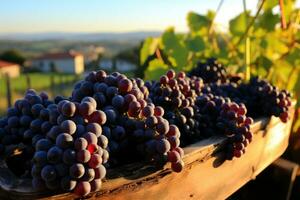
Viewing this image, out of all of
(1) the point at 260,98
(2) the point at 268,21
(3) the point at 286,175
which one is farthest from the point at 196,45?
(3) the point at 286,175

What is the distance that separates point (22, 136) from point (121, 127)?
0.67 ft

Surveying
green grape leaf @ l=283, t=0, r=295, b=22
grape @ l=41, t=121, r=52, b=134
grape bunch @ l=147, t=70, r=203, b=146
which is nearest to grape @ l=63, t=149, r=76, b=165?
grape @ l=41, t=121, r=52, b=134

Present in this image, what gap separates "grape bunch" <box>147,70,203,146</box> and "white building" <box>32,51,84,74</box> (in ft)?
176

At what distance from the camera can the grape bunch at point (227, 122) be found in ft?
3.35

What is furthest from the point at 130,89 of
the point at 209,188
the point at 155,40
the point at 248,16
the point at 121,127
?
the point at 248,16

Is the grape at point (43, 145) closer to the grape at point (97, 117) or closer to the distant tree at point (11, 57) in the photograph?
the grape at point (97, 117)

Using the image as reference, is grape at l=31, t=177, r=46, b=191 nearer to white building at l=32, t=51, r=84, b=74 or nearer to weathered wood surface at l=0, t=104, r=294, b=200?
weathered wood surface at l=0, t=104, r=294, b=200

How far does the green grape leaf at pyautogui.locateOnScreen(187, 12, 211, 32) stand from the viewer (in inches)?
87.5

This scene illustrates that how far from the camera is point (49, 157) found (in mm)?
624

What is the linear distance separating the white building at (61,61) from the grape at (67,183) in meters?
54.0

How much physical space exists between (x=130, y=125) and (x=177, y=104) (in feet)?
0.66

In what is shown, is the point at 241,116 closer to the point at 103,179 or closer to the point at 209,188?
the point at 209,188

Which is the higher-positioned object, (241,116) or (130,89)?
(130,89)

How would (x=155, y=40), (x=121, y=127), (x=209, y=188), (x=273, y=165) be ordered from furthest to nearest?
1. (x=155, y=40)
2. (x=273, y=165)
3. (x=209, y=188)
4. (x=121, y=127)
